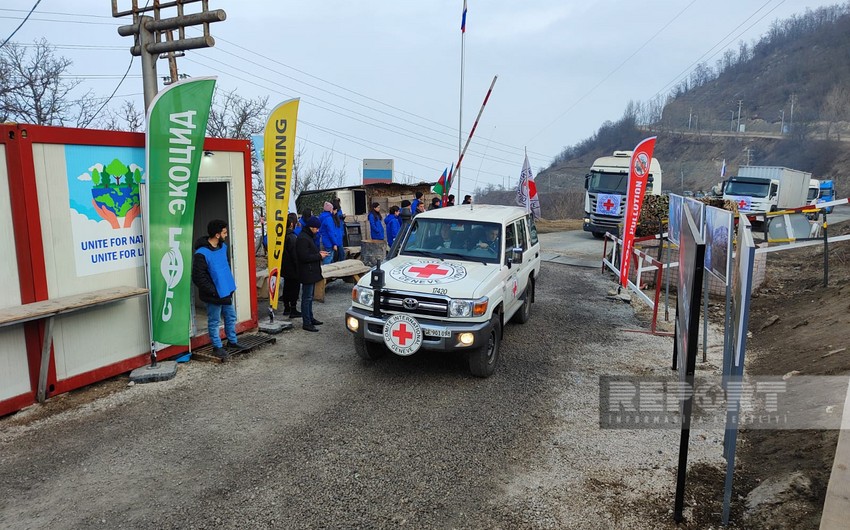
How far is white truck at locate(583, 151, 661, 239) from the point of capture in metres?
22.8

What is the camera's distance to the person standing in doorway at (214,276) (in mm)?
7645

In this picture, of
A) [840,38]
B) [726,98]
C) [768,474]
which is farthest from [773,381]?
[840,38]

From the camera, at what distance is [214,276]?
775 centimetres

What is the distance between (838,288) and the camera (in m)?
10.6

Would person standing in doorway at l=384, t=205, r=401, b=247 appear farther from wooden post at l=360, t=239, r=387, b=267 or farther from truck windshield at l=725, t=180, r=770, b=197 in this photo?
truck windshield at l=725, t=180, r=770, b=197

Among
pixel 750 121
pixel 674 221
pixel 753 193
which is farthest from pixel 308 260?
pixel 750 121

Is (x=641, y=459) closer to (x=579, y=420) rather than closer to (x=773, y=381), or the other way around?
(x=579, y=420)

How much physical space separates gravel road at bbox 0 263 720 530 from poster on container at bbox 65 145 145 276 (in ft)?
5.30

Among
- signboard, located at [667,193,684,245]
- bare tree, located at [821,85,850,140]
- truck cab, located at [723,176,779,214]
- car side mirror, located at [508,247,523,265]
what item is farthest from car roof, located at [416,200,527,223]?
bare tree, located at [821,85,850,140]

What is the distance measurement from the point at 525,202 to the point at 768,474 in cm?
1373

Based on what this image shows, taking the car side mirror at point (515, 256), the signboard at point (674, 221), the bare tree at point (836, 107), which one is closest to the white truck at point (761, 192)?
the signboard at point (674, 221)

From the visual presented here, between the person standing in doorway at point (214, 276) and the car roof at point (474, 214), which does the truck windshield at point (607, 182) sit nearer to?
the car roof at point (474, 214)

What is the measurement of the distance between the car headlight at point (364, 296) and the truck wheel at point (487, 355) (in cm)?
140

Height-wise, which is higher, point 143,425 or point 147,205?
point 147,205
